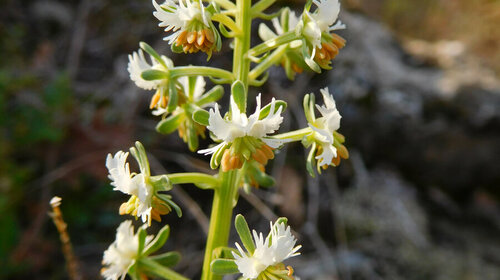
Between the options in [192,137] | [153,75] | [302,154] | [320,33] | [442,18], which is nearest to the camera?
[320,33]

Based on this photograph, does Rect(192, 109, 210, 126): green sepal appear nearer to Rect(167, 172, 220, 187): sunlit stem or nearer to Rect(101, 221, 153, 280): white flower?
Rect(167, 172, 220, 187): sunlit stem

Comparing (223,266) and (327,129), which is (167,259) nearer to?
(223,266)

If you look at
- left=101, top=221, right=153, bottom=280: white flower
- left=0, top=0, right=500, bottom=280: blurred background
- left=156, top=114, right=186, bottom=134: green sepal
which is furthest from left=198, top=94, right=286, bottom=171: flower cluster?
left=0, top=0, right=500, bottom=280: blurred background

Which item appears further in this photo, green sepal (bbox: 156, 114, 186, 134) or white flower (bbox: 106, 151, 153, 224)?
green sepal (bbox: 156, 114, 186, 134)

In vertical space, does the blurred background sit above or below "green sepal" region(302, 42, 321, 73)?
below

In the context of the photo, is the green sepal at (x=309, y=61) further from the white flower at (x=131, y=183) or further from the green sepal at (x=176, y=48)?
the white flower at (x=131, y=183)

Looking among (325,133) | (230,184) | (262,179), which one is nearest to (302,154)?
(262,179)

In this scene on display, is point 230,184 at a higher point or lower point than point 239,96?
lower
